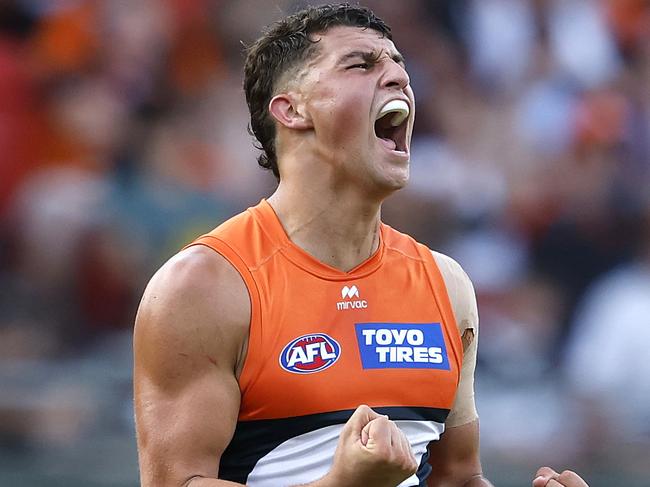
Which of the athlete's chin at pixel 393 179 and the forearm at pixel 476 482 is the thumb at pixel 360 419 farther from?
the forearm at pixel 476 482

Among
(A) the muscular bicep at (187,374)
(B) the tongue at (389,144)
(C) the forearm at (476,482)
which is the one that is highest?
(B) the tongue at (389,144)

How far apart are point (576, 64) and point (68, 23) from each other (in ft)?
11.6

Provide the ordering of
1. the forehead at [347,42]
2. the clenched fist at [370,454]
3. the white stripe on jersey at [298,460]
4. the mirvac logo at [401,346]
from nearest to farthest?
1. the clenched fist at [370,454]
2. the white stripe on jersey at [298,460]
3. the mirvac logo at [401,346]
4. the forehead at [347,42]

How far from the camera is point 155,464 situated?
3.73 meters

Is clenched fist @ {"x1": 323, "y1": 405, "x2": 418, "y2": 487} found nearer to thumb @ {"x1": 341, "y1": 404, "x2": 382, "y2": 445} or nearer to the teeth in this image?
thumb @ {"x1": 341, "y1": 404, "x2": 382, "y2": 445}

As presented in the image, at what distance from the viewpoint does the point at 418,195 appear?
8.16 m

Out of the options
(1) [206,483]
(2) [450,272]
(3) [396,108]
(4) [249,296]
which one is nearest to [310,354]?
(4) [249,296]

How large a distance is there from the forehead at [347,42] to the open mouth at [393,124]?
206mm

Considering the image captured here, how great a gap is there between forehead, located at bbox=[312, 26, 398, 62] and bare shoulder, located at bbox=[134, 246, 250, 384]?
0.83m

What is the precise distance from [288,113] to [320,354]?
2.82 ft

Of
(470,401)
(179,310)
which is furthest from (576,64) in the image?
(179,310)

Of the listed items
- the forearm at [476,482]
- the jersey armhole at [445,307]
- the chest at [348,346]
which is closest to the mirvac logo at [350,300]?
the chest at [348,346]

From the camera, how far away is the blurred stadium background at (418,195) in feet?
23.7

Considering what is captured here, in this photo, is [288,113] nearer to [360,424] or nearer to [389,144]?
[389,144]
